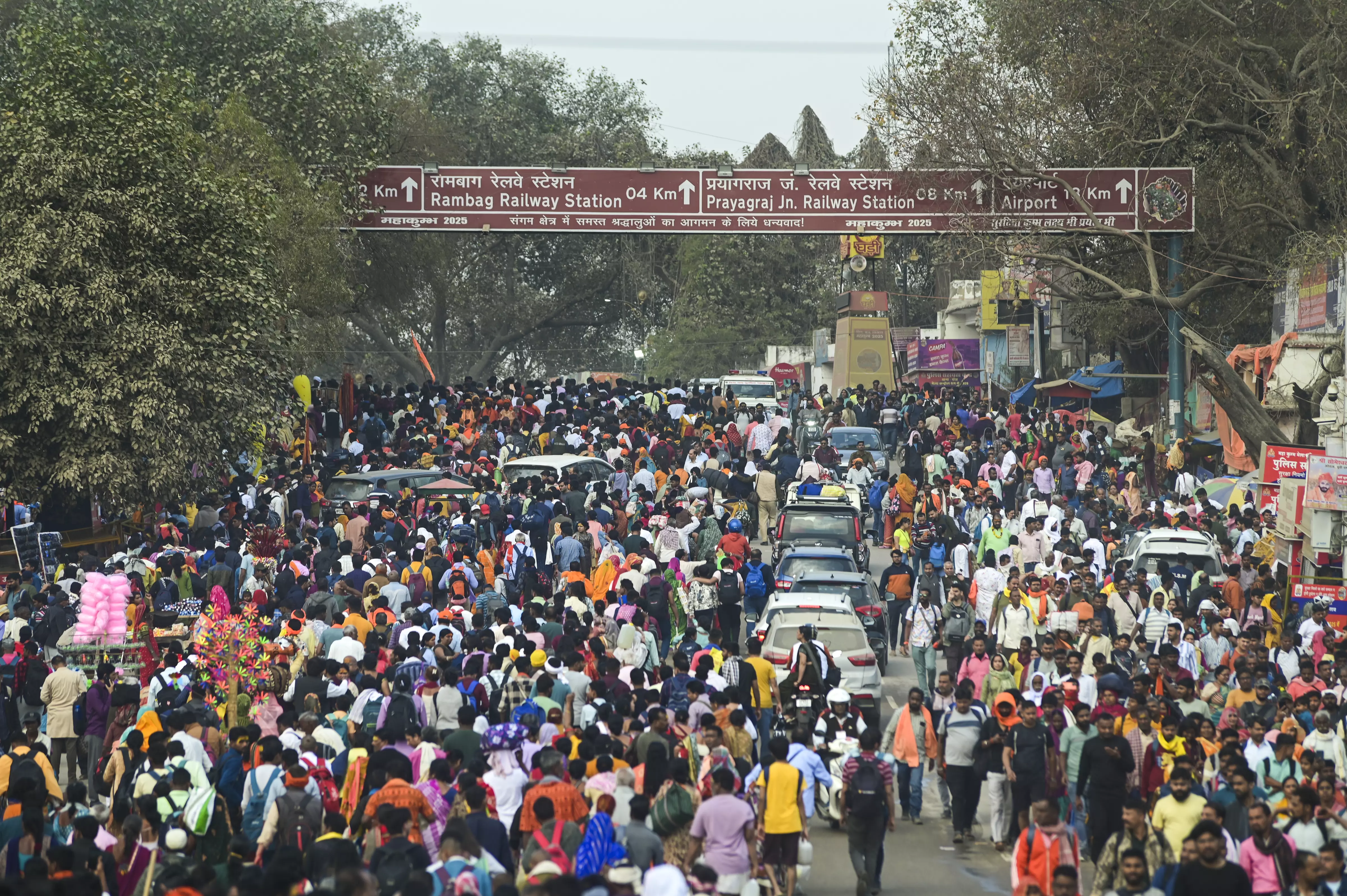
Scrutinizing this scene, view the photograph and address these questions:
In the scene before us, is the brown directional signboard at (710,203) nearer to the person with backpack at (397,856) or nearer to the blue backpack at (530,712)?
the blue backpack at (530,712)

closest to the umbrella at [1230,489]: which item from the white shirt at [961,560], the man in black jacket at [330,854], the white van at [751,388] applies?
the white shirt at [961,560]

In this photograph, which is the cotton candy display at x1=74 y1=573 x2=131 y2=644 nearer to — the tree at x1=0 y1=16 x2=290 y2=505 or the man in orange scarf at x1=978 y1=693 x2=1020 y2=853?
the tree at x1=0 y1=16 x2=290 y2=505

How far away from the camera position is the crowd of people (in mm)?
9133

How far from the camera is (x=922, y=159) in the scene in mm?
29875

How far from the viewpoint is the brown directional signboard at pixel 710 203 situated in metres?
30.3

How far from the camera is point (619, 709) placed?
1163cm

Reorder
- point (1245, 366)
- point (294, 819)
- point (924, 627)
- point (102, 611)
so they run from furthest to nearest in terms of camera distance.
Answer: point (1245, 366), point (924, 627), point (102, 611), point (294, 819)

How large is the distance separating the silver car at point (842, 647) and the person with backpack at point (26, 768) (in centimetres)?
616

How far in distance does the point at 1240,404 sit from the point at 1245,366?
2.12 m

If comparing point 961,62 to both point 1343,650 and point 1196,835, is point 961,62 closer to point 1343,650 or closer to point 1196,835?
point 1343,650

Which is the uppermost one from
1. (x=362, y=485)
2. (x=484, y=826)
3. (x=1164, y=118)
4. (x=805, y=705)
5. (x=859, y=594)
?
(x=1164, y=118)

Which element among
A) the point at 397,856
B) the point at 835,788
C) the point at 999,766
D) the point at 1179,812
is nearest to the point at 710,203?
the point at 835,788

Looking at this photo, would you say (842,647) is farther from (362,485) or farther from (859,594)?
(362,485)

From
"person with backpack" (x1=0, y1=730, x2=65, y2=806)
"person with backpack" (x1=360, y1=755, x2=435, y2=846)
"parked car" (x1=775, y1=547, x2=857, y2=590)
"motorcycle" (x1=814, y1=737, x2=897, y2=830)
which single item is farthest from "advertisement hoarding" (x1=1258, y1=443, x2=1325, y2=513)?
"person with backpack" (x1=0, y1=730, x2=65, y2=806)
